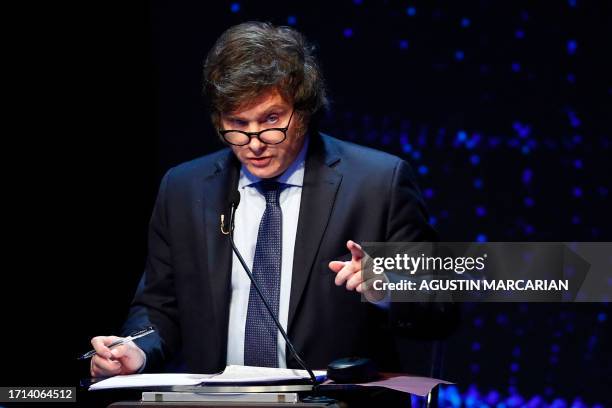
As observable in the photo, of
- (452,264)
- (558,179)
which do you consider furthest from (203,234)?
(558,179)

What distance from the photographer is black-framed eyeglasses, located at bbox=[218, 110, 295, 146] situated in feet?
7.00

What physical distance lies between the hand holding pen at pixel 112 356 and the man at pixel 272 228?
0.43 ft

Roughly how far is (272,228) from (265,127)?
26cm

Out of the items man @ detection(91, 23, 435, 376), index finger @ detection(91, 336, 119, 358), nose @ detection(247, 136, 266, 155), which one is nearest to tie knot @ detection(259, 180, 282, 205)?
man @ detection(91, 23, 435, 376)

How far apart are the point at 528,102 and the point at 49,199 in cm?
167

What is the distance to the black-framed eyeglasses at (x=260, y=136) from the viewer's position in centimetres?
213

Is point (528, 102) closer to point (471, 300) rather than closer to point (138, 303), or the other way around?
point (471, 300)

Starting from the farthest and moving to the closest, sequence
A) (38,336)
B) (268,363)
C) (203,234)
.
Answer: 1. (38,336)
2. (203,234)
3. (268,363)

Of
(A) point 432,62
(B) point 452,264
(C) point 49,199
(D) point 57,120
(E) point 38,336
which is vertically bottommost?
(E) point 38,336

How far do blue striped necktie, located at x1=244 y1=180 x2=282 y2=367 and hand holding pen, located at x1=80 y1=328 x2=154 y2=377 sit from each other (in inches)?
13.1

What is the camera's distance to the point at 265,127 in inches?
85.1

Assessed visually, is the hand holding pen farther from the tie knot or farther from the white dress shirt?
the tie knot

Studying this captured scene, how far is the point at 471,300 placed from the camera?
10.1 feet

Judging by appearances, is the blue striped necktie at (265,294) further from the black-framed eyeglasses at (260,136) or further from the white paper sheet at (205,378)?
the white paper sheet at (205,378)
